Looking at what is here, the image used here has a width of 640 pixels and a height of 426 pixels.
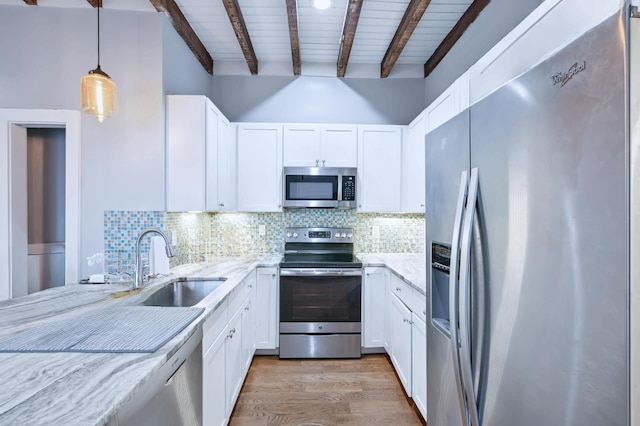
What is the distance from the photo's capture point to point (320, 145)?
3.18 m

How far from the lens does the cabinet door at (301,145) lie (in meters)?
3.17

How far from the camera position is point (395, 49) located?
9.42ft

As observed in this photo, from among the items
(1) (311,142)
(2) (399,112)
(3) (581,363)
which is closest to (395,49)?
(2) (399,112)

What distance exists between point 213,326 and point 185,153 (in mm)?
1392

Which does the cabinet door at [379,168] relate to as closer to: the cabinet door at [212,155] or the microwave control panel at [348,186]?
the microwave control panel at [348,186]

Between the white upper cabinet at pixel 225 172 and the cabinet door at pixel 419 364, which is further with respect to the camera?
the white upper cabinet at pixel 225 172

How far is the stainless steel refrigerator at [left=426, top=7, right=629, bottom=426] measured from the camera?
0.61m

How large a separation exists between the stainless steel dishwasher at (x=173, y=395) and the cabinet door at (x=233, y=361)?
0.49m

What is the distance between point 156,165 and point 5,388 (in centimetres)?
176

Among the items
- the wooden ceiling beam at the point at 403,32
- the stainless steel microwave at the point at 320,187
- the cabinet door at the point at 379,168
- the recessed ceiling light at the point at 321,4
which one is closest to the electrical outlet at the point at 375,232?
the cabinet door at the point at 379,168

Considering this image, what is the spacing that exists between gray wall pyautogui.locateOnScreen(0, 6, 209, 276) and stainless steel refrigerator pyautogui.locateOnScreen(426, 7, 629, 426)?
2152 millimetres

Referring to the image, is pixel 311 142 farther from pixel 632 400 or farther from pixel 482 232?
pixel 632 400

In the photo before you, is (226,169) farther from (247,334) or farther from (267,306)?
Result: (247,334)

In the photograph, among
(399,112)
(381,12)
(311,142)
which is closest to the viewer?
(381,12)
